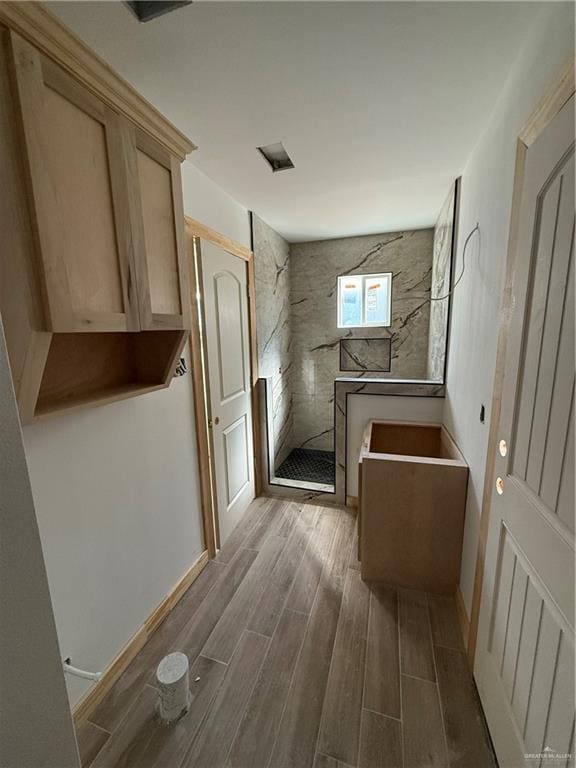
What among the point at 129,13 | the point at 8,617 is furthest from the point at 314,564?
the point at 129,13

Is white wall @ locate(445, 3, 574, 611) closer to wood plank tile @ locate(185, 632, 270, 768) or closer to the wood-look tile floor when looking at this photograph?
the wood-look tile floor

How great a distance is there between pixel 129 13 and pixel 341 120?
0.87 metres

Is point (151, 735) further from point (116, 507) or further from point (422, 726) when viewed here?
point (422, 726)

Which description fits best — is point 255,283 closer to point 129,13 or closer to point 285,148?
point 285,148

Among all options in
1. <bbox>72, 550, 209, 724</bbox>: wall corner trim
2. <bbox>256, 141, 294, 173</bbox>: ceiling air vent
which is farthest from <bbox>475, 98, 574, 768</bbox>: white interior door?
<bbox>72, 550, 209, 724</bbox>: wall corner trim

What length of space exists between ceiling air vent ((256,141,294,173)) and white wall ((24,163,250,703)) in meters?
0.42

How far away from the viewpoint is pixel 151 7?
0.90 metres

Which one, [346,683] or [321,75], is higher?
[321,75]

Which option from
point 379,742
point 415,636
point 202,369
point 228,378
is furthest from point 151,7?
point 415,636

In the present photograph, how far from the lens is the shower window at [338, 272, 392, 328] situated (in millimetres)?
3381

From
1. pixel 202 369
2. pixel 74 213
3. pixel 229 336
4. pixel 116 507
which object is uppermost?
pixel 74 213

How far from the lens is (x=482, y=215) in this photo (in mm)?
1480

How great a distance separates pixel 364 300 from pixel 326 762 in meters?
3.39

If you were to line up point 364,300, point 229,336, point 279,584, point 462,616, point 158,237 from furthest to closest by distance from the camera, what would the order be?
point 364,300 → point 229,336 → point 279,584 → point 462,616 → point 158,237
